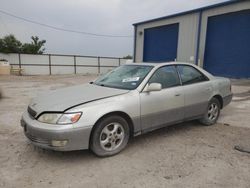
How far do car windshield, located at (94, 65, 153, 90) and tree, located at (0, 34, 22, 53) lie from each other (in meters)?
23.6

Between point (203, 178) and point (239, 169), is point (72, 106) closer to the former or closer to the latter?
point (203, 178)

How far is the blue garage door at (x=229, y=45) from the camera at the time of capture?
12719 mm

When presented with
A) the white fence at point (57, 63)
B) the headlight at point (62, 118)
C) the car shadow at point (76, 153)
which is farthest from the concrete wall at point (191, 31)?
the headlight at point (62, 118)

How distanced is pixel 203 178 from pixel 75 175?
5.27 feet

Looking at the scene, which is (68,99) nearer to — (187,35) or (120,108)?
(120,108)

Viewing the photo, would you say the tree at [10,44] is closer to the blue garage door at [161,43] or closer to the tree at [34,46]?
the tree at [34,46]

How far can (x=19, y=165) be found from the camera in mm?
2992

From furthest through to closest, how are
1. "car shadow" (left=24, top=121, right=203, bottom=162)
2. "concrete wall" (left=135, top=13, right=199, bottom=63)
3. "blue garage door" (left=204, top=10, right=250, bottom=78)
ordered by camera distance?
"concrete wall" (left=135, top=13, right=199, bottom=63) → "blue garage door" (left=204, top=10, right=250, bottom=78) → "car shadow" (left=24, top=121, right=203, bottom=162)

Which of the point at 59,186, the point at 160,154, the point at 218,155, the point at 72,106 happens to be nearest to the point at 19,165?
the point at 59,186

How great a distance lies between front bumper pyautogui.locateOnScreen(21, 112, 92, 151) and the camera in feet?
9.23

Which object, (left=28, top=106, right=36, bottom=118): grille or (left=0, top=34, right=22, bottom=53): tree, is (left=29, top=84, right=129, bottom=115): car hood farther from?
(left=0, top=34, right=22, bottom=53): tree

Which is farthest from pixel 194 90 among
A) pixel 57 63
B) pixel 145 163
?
pixel 57 63

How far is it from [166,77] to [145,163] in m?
1.69

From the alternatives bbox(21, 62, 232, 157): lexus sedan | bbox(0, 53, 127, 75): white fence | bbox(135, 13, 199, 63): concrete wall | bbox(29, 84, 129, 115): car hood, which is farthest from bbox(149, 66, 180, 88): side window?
bbox(0, 53, 127, 75): white fence
